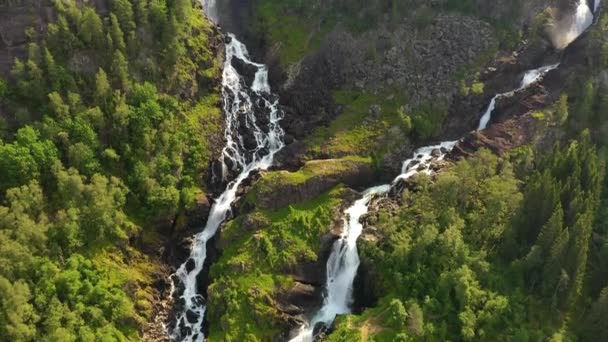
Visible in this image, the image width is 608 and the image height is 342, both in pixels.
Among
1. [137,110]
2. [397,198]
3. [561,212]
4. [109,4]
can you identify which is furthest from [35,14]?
[561,212]

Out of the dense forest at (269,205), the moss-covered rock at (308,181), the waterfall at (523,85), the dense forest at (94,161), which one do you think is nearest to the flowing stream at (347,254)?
the waterfall at (523,85)

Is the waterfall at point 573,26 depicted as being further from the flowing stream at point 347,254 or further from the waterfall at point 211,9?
the waterfall at point 211,9

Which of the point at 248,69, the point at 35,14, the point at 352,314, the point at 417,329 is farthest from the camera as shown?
the point at 248,69

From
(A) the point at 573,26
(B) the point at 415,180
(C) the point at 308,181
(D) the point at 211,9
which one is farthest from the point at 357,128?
(A) the point at 573,26

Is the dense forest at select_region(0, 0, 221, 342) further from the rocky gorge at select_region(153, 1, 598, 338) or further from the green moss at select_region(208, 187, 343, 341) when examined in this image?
the rocky gorge at select_region(153, 1, 598, 338)

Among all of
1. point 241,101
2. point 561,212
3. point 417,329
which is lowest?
point 417,329

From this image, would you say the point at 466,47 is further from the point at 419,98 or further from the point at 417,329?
the point at 417,329
